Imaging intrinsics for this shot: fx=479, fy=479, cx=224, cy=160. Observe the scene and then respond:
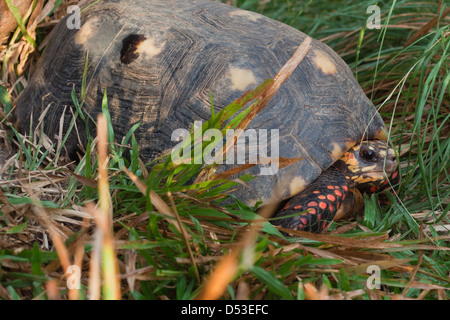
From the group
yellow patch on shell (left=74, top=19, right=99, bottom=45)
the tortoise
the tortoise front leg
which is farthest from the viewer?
yellow patch on shell (left=74, top=19, right=99, bottom=45)

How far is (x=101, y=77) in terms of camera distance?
248cm

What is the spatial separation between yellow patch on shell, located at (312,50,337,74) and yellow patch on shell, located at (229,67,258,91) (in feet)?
1.25

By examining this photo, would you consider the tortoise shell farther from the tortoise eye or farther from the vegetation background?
the vegetation background

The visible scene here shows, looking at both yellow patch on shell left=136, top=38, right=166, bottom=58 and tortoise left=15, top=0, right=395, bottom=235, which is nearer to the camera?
tortoise left=15, top=0, right=395, bottom=235

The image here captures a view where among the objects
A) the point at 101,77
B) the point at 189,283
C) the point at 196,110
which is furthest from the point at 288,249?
the point at 101,77

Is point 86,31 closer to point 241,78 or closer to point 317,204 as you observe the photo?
point 241,78

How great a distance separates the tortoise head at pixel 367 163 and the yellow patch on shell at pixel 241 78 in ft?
1.94

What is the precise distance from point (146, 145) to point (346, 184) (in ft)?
3.18

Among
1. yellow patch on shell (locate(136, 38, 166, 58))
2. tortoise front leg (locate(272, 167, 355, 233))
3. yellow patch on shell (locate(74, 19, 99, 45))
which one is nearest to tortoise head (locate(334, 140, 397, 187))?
tortoise front leg (locate(272, 167, 355, 233))

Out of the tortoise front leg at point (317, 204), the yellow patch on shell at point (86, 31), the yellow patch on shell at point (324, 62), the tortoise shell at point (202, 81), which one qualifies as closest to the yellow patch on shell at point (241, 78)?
the tortoise shell at point (202, 81)

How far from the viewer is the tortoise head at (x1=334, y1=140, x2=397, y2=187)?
7.77 ft

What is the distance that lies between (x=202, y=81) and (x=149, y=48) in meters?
0.34

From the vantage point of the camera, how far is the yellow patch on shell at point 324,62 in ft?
7.98
